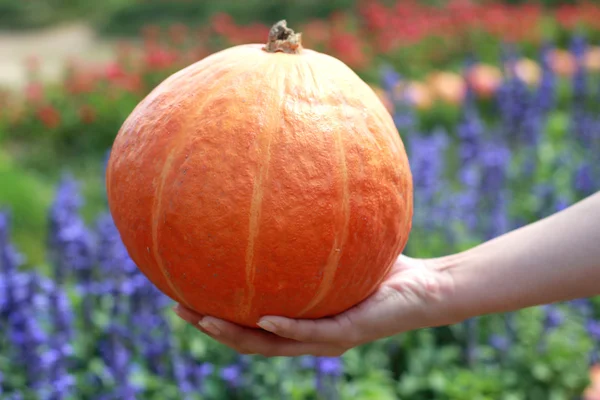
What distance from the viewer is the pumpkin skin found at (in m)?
1.61

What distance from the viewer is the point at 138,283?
2.93 meters

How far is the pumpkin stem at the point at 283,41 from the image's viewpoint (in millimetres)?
1809

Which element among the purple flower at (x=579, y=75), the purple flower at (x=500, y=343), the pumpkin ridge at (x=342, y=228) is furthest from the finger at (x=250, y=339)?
the purple flower at (x=579, y=75)

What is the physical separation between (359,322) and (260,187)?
1.74 feet

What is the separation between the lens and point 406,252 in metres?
3.46

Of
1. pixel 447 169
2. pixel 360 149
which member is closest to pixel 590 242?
pixel 360 149

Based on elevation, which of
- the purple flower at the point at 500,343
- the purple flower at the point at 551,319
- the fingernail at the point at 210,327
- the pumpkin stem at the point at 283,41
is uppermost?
the pumpkin stem at the point at 283,41

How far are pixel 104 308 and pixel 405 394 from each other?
151 centimetres

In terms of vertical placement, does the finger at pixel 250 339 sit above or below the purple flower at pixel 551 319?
above

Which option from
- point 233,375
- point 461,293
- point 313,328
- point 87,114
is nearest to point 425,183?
point 233,375

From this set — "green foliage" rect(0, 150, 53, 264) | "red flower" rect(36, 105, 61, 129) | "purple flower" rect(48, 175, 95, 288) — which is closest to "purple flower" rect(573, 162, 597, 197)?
"purple flower" rect(48, 175, 95, 288)

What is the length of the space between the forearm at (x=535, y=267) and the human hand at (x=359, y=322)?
2.3 inches

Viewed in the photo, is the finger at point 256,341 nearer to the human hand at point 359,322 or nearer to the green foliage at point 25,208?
the human hand at point 359,322

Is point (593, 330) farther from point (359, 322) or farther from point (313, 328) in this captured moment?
point (313, 328)
